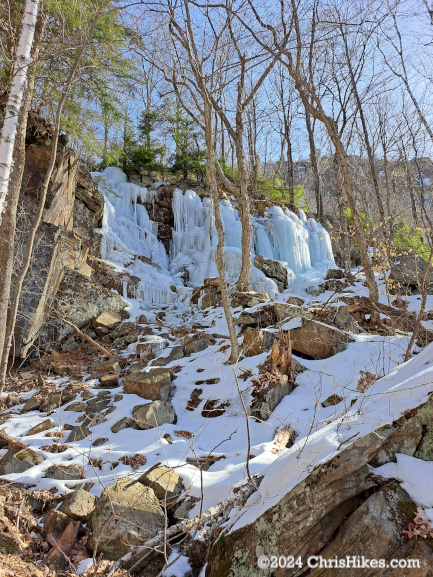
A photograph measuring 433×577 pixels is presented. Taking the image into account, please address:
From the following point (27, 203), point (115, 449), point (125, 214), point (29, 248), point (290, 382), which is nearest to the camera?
point (115, 449)

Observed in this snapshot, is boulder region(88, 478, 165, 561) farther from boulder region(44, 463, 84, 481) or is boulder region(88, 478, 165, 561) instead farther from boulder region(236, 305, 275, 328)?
boulder region(236, 305, 275, 328)

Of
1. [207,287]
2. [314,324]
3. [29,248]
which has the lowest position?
[314,324]

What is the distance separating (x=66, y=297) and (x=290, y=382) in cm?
593

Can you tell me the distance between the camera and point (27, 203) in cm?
752

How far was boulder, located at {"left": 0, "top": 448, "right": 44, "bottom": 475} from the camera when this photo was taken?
3.53 metres

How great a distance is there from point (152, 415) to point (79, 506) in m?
1.59

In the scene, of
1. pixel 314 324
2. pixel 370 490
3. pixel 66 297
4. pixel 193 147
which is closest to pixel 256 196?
pixel 193 147

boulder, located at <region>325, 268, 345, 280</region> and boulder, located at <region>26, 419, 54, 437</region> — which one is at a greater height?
boulder, located at <region>325, 268, 345, 280</region>

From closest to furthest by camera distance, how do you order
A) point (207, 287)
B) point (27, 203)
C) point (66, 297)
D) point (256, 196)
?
point (27, 203), point (66, 297), point (207, 287), point (256, 196)

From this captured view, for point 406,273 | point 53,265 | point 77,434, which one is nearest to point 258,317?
point 77,434

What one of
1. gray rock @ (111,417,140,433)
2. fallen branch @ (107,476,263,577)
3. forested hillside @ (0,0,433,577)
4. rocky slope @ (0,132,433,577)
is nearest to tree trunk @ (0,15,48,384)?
forested hillside @ (0,0,433,577)

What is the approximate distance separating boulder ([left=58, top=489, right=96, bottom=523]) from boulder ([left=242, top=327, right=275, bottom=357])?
309cm

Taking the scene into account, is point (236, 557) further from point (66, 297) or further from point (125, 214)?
point (125, 214)

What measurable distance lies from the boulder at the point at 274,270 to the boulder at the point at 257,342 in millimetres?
5808
